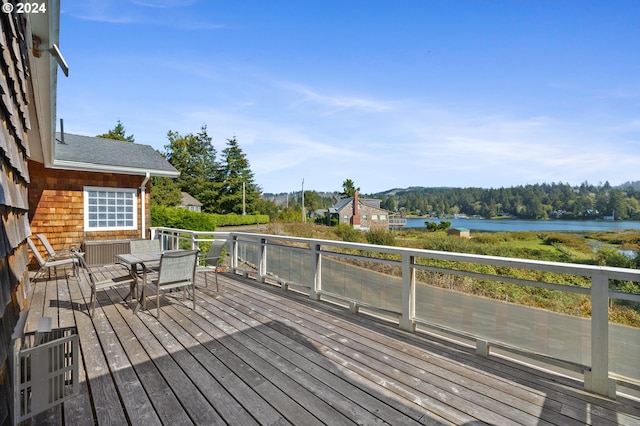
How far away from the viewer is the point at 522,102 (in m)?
19.1

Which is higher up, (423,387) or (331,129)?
(331,129)

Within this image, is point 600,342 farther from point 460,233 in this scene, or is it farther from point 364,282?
point 460,233

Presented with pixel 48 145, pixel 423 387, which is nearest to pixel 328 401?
pixel 423 387

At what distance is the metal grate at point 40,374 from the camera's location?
1.65 metres

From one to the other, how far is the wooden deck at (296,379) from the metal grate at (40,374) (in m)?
0.25

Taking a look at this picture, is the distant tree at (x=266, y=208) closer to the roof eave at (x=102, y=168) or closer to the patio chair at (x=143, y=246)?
the roof eave at (x=102, y=168)

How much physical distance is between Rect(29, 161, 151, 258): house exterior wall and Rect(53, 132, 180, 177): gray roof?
0.38 m

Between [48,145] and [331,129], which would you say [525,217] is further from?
[48,145]

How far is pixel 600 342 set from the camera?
243cm

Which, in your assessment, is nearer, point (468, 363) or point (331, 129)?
point (468, 363)

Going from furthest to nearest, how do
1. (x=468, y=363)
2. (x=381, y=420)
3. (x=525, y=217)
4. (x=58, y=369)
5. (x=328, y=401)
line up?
1. (x=525, y=217)
2. (x=468, y=363)
3. (x=328, y=401)
4. (x=381, y=420)
5. (x=58, y=369)

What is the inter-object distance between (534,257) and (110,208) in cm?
1984

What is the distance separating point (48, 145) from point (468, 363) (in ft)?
21.9

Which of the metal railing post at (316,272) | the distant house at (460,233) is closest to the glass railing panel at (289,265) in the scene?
the metal railing post at (316,272)
